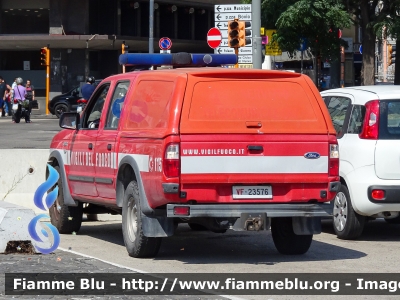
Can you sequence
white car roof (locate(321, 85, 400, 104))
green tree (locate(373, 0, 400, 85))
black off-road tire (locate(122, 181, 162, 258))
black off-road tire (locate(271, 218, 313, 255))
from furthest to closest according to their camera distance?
green tree (locate(373, 0, 400, 85)), white car roof (locate(321, 85, 400, 104)), black off-road tire (locate(271, 218, 313, 255)), black off-road tire (locate(122, 181, 162, 258))

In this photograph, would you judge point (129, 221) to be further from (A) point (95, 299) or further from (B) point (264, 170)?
(A) point (95, 299)

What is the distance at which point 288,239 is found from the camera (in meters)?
10.4

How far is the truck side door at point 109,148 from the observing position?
10.4 m

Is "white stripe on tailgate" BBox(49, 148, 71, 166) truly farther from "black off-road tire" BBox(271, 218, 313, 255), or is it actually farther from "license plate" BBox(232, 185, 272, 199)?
"license plate" BBox(232, 185, 272, 199)

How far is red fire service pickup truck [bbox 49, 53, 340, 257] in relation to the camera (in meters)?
9.16

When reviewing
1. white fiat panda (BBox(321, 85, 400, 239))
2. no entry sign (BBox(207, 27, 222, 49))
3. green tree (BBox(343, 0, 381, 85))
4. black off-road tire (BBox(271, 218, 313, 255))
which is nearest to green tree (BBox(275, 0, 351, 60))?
green tree (BBox(343, 0, 381, 85))

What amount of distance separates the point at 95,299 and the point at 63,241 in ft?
12.7

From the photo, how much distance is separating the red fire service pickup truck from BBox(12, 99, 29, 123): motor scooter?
90.8ft

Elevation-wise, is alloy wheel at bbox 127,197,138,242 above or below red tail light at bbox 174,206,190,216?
below

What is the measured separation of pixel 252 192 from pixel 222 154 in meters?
0.48

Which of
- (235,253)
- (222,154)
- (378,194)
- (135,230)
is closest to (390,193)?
(378,194)

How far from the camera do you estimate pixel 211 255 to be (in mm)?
10273

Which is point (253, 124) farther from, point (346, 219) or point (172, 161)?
point (346, 219)

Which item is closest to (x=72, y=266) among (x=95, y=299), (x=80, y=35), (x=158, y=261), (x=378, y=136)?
(x=158, y=261)
